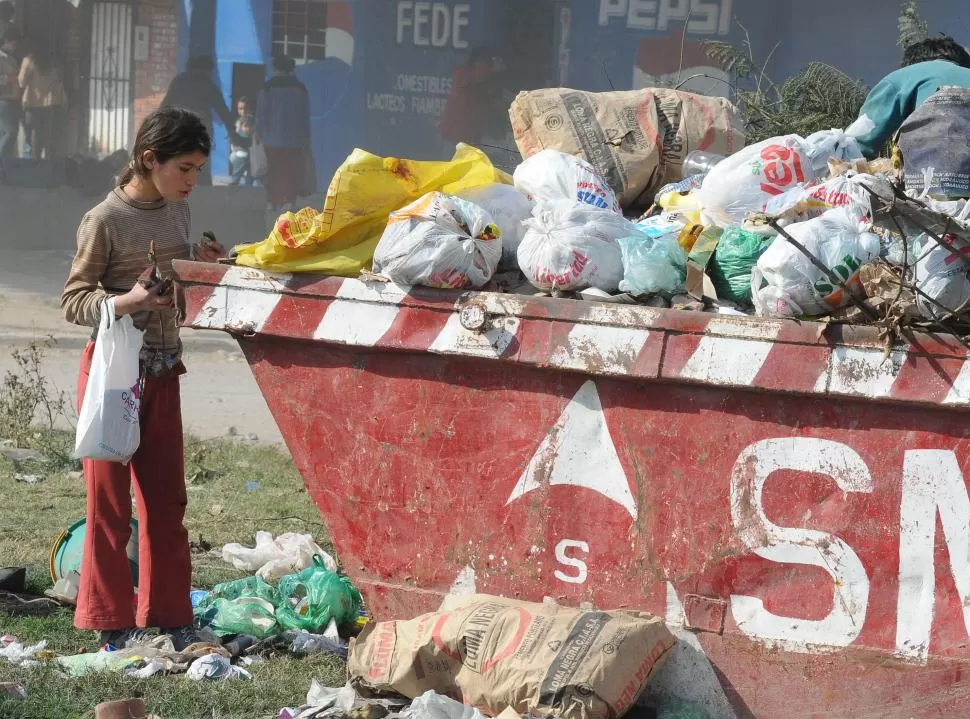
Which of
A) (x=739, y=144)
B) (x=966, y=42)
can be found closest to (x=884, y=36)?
(x=966, y=42)

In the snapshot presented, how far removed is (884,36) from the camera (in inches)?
481

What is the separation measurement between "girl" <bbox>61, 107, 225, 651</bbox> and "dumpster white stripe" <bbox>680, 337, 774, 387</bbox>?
136cm

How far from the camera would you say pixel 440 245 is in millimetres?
2920

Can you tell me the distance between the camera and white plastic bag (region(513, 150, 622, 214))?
11.2ft

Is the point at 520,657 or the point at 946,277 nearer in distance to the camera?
the point at 946,277

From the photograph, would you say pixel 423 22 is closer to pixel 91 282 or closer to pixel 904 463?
pixel 91 282

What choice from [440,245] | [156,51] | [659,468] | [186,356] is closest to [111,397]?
[440,245]

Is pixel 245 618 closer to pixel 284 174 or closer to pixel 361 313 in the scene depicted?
pixel 361 313

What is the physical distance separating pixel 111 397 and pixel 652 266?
142 cm

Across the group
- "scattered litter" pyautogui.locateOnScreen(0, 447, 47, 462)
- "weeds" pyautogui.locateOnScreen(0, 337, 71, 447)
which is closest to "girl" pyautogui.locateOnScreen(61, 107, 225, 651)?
"scattered litter" pyautogui.locateOnScreen(0, 447, 47, 462)

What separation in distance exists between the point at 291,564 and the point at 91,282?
4.05 feet

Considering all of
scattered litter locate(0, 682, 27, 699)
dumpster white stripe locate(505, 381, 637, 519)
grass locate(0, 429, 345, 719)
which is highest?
dumpster white stripe locate(505, 381, 637, 519)

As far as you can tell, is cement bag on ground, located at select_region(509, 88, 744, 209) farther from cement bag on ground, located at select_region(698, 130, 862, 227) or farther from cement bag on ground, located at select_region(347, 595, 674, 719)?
cement bag on ground, located at select_region(347, 595, 674, 719)

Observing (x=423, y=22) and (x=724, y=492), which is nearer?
(x=724, y=492)
